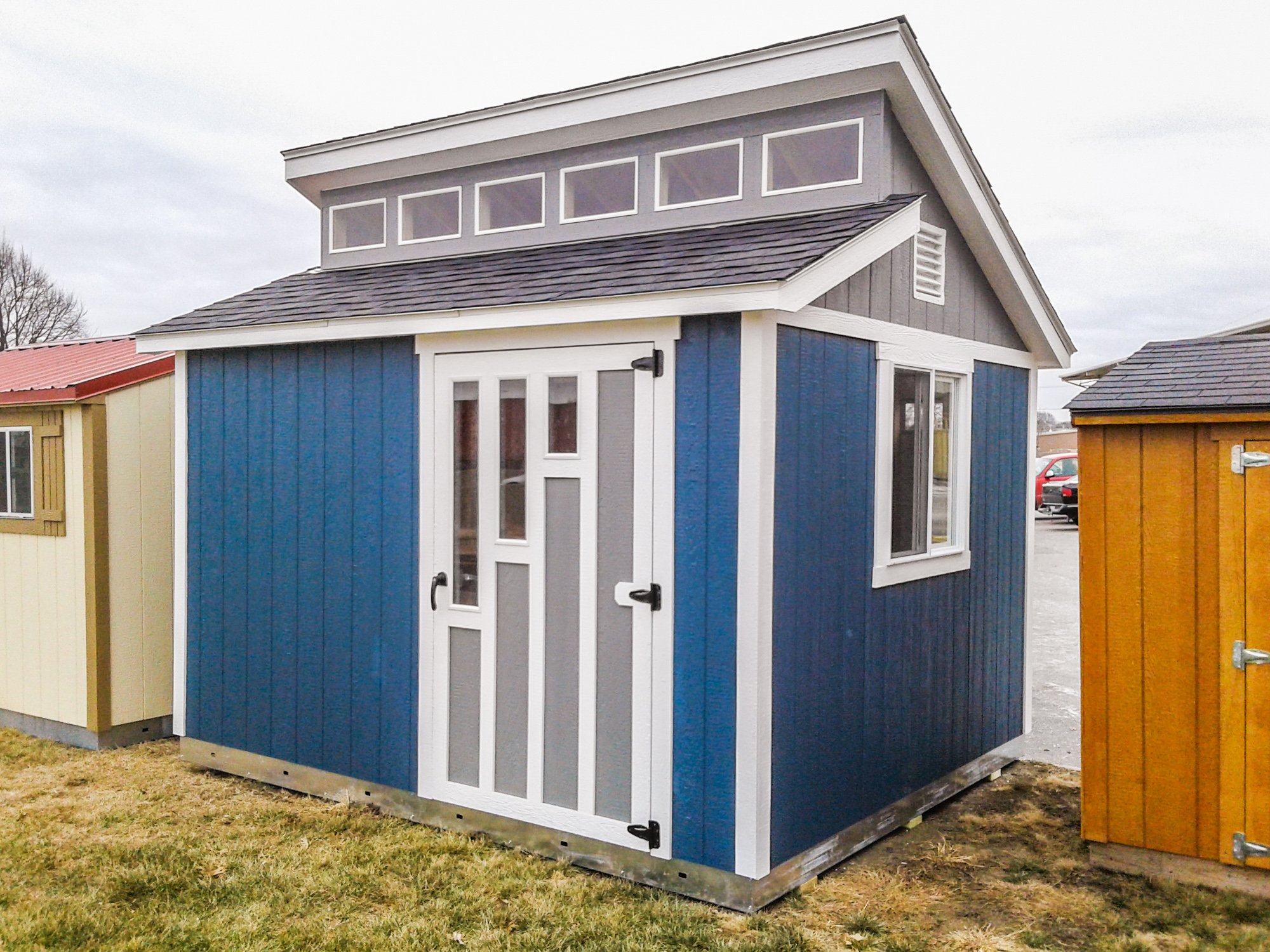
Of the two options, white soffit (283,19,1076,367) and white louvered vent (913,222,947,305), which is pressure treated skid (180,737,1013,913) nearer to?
white louvered vent (913,222,947,305)

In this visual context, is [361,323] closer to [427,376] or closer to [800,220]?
[427,376]

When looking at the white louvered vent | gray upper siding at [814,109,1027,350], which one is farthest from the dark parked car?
the white louvered vent

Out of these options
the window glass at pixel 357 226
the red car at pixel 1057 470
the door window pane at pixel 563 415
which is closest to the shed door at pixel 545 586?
the door window pane at pixel 563 415

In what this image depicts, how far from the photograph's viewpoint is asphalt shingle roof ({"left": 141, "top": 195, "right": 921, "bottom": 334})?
417 centimetres

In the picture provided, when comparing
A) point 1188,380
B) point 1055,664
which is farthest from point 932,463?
point 1055,664

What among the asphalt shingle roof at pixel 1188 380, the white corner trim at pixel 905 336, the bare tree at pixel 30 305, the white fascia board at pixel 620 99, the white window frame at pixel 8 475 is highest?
the bare tree at pixel 30 305

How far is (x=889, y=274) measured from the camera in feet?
15.8

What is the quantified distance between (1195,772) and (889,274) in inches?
96.3

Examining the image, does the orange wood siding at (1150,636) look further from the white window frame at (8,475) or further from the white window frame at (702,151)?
the white window frame at (8,475)

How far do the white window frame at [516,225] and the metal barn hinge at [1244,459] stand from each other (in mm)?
3565

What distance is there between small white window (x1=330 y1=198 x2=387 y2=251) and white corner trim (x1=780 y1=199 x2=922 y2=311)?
10.9 feet

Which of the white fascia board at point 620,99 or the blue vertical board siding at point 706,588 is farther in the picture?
the white fascia board at point 620,99

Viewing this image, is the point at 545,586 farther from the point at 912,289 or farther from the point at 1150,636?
the point at 1150,636

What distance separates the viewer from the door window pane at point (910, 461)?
4863mm
